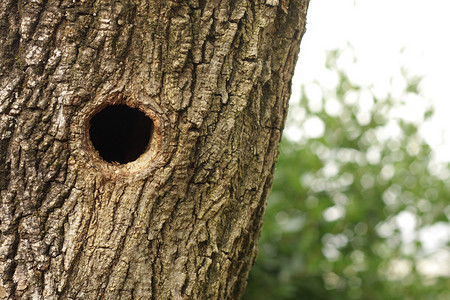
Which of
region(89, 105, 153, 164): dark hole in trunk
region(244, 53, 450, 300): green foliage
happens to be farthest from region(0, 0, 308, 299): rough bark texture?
region(244, 53, 450, 300): green foliage

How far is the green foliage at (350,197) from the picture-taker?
3.58m

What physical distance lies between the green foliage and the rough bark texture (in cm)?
198

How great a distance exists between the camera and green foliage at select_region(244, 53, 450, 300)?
3.58m

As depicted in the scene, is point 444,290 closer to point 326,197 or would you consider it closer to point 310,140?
point 326,197

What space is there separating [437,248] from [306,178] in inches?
55.7

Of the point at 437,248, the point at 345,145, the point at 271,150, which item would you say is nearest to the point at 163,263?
the point at 271,150

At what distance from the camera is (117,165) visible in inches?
65.9

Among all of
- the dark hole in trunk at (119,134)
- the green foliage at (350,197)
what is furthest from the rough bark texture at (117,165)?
the green foliage at (350,197)

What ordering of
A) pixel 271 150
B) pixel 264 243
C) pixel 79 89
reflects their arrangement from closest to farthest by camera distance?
pixel 79 89 < pixel 271 150 < pixel 264 243

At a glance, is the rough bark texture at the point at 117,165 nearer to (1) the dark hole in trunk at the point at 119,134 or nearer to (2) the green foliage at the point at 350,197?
(1) the dark hole in trunk at the point at 119,134

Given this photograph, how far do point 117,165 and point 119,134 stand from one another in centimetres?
52

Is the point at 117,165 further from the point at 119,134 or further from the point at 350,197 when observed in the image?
the point at 350,197

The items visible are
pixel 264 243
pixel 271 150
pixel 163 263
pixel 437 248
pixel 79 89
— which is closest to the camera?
pixel 79 89

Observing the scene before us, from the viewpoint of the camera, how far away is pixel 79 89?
5.06ft
